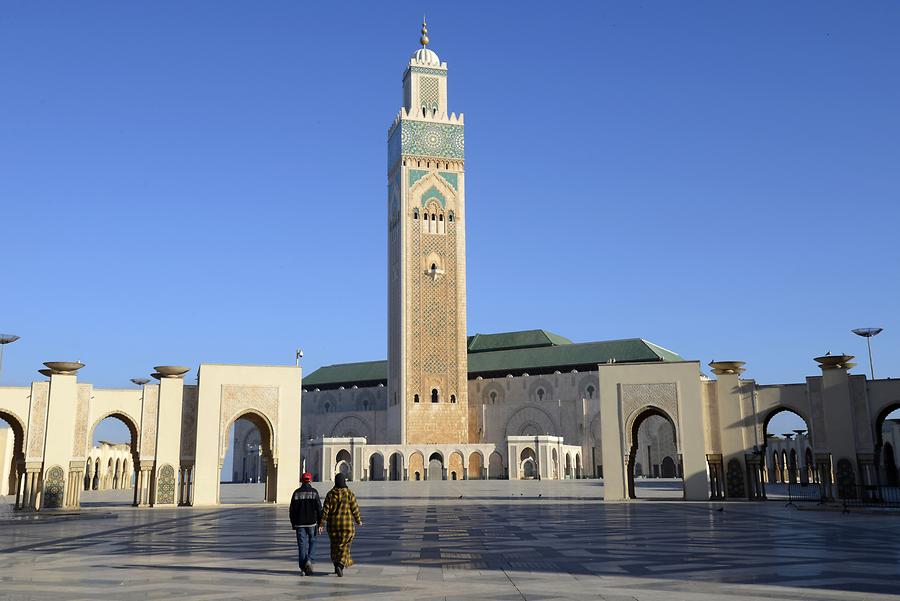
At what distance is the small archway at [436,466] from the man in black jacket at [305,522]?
3922cm

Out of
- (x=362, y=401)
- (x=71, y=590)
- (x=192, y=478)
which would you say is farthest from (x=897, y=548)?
(x=362, y=401)

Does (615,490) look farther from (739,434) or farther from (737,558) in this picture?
(737,558)

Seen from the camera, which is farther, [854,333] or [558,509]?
[854,333]

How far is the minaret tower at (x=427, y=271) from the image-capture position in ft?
156

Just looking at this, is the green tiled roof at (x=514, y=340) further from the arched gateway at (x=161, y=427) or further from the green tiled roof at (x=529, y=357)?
the arched gateway at (x=161, y=427)

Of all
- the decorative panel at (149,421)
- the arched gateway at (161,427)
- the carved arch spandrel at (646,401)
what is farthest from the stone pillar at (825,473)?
the decorative panel at (149,421)

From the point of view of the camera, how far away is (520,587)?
6211 mm

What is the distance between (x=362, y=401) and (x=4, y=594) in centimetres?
5309

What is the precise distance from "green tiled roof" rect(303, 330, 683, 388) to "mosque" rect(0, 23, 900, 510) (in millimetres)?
121

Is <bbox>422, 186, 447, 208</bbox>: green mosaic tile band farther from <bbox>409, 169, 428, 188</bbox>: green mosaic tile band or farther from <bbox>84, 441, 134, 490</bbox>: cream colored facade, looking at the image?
<bbox>84, 441, 134, 490</bbox>: cream colored facade

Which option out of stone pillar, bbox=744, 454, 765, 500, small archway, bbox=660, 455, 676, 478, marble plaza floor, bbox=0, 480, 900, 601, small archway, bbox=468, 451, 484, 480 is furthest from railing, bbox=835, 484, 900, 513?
small archway, bbox=660, 455, 676, 478

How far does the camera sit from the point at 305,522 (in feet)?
23.9

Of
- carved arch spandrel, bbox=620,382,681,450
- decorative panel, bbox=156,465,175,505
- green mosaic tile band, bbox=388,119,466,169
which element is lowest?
decorative panel, bbox=156,465,175,505

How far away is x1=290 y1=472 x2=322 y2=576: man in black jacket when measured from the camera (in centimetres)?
721
